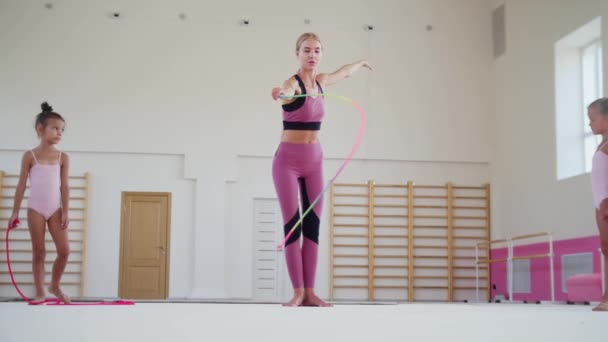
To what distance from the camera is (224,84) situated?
32.5 feet

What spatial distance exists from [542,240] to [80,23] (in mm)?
6802

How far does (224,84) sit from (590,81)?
478 cm

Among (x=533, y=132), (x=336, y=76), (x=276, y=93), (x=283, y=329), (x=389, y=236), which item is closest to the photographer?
(x=283, y=329)

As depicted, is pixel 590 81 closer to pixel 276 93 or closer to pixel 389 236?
pixel 389 236

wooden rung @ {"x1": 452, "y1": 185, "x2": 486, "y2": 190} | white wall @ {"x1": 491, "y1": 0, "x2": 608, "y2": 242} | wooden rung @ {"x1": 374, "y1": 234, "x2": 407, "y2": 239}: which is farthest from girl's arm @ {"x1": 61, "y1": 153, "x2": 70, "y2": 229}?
wooden rung @ {"x1": 452, "y1": 185, "x2": 486, "y2": 190}

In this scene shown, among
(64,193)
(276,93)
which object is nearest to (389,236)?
(64,193)

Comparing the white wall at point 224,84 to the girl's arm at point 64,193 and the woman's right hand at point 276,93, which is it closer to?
the girl's arm at point 64,193

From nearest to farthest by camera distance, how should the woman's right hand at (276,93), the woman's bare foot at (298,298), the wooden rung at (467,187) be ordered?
1. the woman's right hand at (276,93)
2. the woman's bare foot at (298,298)
3. the wooden rung at (467,187)

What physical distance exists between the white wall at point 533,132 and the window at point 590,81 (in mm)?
354

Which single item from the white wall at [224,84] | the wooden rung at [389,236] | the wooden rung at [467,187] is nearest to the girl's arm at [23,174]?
the white wall at [224,84]

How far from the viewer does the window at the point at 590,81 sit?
26.7 ft

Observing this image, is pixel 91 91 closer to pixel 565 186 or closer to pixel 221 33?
pixel 221 33

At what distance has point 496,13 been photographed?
1023 cm

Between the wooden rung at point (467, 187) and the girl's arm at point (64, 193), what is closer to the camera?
the girl's arm at point (64, 193)
